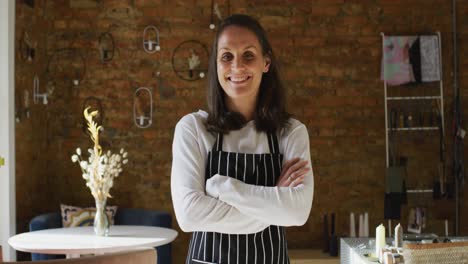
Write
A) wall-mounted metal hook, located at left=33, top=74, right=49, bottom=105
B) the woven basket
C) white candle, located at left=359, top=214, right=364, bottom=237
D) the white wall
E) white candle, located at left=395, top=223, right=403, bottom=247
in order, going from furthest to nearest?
white candle, located at left=359, top=214, right=364, bottom=237, wall-mounted metal hook, located at left=33, top=74, right=49, bottom=105, the white wall, white candle, located at left=395, top=223, right=403, bottom=247, the woven basket

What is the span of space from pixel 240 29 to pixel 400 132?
415 centimetres

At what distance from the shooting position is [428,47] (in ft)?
19.0

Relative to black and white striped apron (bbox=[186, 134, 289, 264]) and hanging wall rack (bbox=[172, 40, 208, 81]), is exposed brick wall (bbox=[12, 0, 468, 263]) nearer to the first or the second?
hanging wall rack (bbox=[172, 40, 208, 81])

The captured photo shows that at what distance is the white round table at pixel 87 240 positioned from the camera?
12.8ft

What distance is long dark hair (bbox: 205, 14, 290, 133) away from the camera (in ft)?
6.64

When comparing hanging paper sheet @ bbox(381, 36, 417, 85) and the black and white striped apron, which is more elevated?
hanging paper sheet @ bbox(381, 36, 417, 85)

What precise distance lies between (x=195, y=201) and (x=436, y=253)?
114 cm

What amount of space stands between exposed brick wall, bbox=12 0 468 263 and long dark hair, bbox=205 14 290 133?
3.81 metres

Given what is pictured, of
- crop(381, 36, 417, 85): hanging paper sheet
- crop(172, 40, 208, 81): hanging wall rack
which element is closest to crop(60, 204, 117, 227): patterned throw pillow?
crop(172, 40, 208, 81): hanging wall rack

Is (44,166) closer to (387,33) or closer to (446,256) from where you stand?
(387,33)

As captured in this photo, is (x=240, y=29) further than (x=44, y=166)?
No

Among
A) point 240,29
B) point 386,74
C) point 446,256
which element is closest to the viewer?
point 240,29

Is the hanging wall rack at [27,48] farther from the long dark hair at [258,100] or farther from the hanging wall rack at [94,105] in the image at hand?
the long dark hair at [258,100]

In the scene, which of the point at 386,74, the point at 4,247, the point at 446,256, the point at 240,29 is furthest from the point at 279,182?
the point at 386,74
